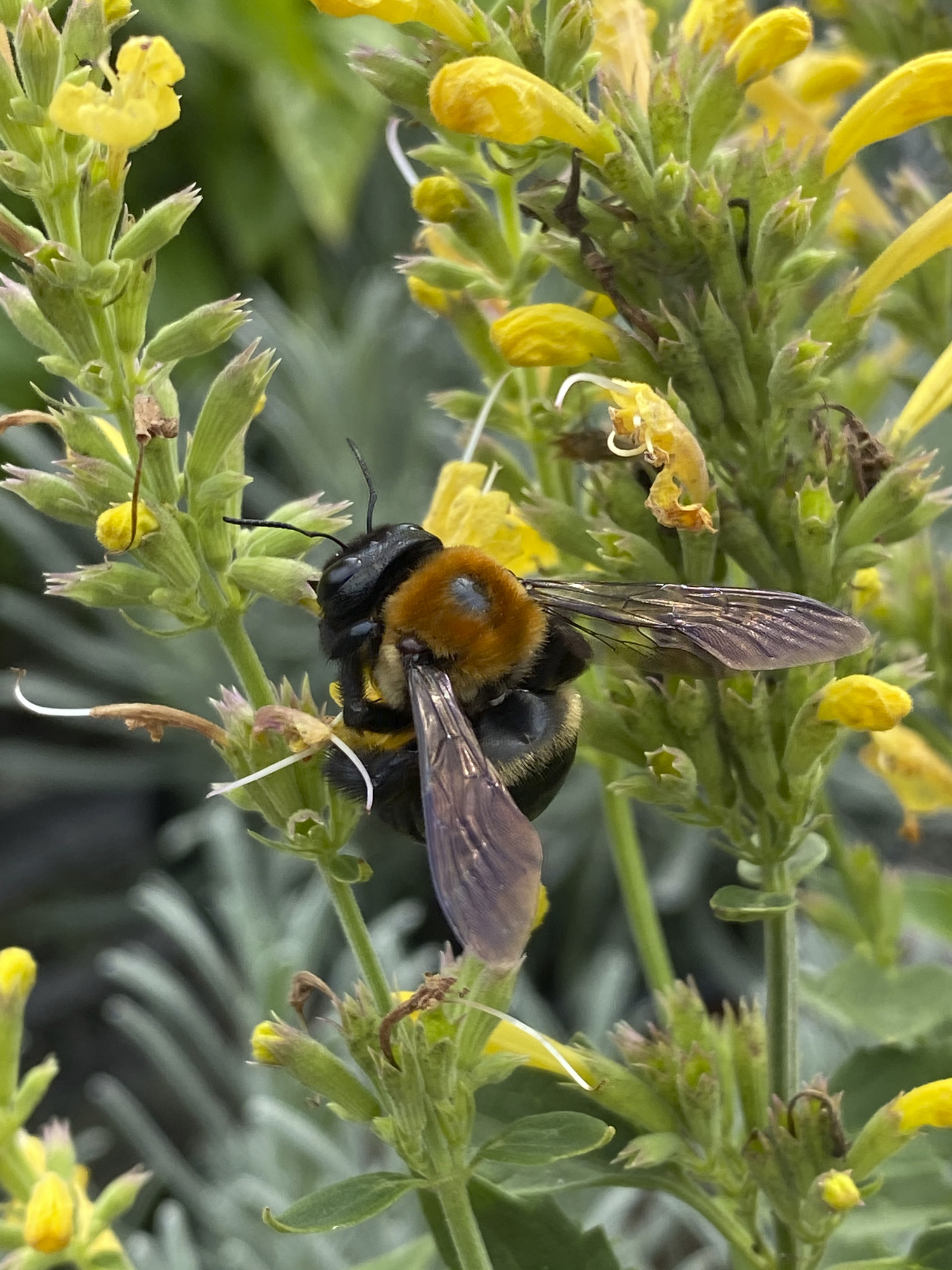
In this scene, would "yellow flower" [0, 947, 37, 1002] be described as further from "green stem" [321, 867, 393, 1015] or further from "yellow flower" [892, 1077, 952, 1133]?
"yellow flower" [892, 1077, 952, 1133]

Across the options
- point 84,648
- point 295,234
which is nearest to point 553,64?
point 84,648

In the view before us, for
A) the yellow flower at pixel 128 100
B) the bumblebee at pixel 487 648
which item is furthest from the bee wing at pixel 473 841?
the yellow flower at pixel 128 100

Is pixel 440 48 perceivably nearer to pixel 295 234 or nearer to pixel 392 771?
pixel 392 771

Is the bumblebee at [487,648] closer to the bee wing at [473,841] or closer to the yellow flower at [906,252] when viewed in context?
the bee wing at [473,841]

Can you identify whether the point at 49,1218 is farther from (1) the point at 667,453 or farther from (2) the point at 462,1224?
(1) the point at 667,453

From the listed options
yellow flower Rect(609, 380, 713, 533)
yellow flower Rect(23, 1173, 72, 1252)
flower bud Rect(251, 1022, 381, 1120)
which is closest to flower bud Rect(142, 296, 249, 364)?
yellow flower Rect(609, 380, 713, 533)

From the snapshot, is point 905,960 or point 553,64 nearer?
point 553,64

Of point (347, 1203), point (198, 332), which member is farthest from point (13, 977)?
point (198, 332)
